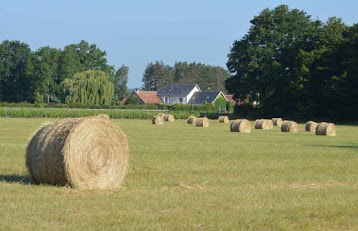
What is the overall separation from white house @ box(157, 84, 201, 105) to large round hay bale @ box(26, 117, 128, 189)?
156311 mm

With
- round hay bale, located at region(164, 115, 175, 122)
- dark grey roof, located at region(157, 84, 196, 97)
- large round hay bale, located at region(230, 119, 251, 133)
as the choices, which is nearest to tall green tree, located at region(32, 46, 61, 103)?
dark grey roof, located at region(157, 84, 196, 97)

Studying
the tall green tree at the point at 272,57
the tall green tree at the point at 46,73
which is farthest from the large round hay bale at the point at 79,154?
the tall green tree at the point at 46,73

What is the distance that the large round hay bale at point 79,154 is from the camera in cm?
1480

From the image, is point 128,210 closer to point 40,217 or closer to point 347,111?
point 40,217

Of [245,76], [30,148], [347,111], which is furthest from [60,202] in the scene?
[245,76]

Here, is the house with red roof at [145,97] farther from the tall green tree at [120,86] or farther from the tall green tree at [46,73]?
the tall green tree at [46,73]

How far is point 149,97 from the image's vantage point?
571 ft

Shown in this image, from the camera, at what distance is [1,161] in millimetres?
20312

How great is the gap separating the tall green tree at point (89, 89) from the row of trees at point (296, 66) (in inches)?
1497

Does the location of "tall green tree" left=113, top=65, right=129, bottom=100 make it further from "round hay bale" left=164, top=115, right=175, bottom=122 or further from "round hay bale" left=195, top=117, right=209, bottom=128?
"round hay bale" left=195, top=117, right=209, bottom=128

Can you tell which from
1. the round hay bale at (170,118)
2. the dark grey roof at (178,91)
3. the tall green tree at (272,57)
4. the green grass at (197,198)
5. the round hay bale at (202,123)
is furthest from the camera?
the dark grey roof at (178,91)

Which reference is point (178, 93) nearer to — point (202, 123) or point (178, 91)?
point (178, 91)

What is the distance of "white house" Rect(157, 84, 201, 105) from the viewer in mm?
173125

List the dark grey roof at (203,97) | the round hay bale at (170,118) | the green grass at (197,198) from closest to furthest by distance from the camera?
the green grass at (197,198) < the round hay bale at (170,118) < the dark grey roof at (203,97)
